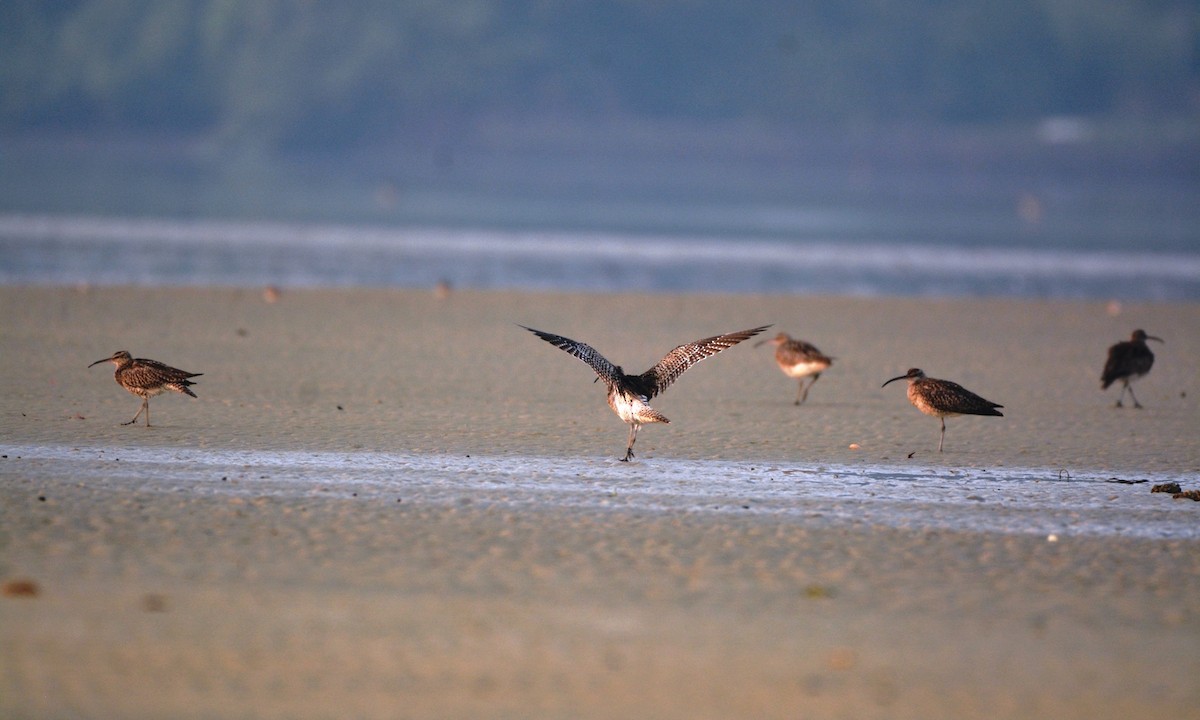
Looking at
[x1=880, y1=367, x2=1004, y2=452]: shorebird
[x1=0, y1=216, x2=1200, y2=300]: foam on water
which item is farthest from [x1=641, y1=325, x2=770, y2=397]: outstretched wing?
[x1=0, y1=216, x2=1200, y2=300]: foam on water

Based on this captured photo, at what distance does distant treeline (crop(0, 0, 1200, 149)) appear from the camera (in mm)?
124625

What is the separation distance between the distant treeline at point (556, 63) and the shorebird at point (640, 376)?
4250 inches

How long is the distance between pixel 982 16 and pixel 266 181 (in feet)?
320

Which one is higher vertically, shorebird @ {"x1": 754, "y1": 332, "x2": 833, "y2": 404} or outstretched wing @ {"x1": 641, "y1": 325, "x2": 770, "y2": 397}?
shorebird @ {"x1": 754, "y1": 332, "x2": 833, "y2": 404}

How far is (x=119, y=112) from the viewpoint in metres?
124

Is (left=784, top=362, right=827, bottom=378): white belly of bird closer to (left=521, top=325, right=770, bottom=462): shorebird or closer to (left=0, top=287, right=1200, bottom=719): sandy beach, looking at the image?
(left=0, top=287, right=1200, bottom=719): sandy beach

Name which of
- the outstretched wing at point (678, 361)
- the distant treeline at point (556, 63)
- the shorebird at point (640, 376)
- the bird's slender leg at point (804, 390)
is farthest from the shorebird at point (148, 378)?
the distant treeline at point (556, 63)

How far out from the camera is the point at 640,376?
10953mm

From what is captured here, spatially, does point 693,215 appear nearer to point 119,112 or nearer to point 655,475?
point 655,475

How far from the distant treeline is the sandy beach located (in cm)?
10574

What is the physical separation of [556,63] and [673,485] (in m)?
128

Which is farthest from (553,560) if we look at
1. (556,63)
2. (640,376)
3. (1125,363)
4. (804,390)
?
(556,63)

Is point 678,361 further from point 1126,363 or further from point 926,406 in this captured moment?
point 1126,363

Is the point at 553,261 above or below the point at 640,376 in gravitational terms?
above
